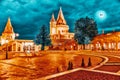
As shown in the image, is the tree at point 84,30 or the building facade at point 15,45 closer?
the tree at point 84,30

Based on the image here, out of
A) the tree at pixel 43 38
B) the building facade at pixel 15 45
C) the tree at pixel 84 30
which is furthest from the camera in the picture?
the building facade at pixel 15 45

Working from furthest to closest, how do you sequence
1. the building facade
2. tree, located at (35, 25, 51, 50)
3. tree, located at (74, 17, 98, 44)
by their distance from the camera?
the building facade < tree, located at (35, 25, 51, 50) < tree, located at (74, 17, 98, 44)

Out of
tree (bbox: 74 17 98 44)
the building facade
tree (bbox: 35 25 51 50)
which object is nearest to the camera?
tree (bbox: 74 17 98 44)

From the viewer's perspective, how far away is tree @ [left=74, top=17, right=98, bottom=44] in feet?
206

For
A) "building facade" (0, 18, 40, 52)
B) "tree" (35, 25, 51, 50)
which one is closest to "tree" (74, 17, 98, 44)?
"tree" (35, 25, 51, 50)

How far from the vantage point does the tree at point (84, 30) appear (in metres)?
62.7

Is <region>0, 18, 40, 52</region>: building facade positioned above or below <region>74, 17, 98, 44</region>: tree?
below

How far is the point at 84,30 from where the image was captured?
63.6 meters

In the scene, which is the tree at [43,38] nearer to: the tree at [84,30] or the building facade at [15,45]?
the building facade at [15,45]

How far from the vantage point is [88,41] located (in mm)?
60906

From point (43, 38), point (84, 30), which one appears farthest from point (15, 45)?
point (84, 30)

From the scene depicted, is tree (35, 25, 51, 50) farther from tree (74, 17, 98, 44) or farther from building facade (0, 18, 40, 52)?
tree (74, 17, 98, 44)

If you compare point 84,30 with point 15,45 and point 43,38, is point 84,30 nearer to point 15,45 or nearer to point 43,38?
point 43,38

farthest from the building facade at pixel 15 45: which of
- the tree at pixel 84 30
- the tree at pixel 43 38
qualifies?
the tree at pixel 84 30
